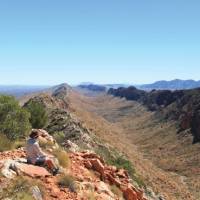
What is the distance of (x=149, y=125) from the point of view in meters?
148

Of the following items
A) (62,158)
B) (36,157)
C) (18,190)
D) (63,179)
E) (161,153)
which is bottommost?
(161,153)

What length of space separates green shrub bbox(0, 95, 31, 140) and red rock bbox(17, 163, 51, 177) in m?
15.5

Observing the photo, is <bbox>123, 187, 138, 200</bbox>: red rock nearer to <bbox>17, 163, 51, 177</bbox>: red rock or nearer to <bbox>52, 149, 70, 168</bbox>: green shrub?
<bbox>52, 149, 70, 168</bbox>: green shrub

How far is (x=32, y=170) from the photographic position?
17.6 meters

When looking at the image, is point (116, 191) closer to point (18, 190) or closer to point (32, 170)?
point (32, 170)

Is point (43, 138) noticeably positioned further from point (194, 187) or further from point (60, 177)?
point (194, 187)

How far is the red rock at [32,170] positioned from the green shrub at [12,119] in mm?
15480

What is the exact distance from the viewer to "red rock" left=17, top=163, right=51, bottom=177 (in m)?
17.3

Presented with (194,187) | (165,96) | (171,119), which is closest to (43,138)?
(194,187)

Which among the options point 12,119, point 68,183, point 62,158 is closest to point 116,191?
point 62,158

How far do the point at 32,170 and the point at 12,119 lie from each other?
22.3 metres

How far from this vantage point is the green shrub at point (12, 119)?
36000mm

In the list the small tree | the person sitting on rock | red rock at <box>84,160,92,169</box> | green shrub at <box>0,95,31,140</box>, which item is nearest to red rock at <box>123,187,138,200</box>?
red rock at <box>84,160,92,169</box>

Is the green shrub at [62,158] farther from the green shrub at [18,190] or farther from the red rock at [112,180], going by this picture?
the green shrub at [18,190]
